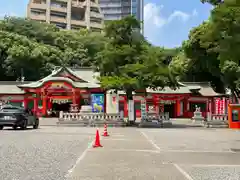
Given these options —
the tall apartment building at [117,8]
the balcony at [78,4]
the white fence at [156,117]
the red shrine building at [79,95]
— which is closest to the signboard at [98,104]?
the white fence at [156,117]

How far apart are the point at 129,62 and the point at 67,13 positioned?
70.8m

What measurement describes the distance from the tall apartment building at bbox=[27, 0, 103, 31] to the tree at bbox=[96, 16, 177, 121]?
66.0m

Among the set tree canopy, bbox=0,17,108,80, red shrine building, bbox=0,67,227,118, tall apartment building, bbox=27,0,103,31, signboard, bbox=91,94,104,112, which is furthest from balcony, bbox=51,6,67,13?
signboard, bbox=91,94,104,112

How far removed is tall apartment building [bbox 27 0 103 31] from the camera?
95500 millimetres

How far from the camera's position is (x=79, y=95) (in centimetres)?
5006

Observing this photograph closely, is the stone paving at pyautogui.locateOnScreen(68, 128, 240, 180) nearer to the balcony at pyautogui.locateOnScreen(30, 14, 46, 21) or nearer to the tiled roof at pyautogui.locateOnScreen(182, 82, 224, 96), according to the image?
the tiled roof at pyautogui.locateOnScreen(182, 82, 224, 96)

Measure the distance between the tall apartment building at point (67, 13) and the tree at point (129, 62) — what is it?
217 feet

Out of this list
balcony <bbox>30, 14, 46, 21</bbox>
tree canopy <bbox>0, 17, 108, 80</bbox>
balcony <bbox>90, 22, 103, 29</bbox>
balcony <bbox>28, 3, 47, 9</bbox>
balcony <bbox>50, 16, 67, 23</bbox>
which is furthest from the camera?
balcony <bbox>90, 22, 103, 29</bbox>

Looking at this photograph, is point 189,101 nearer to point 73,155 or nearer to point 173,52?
point 173,52

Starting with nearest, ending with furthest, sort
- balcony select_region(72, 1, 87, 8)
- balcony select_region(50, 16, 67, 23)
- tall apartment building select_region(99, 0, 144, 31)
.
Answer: balcony select_region(50, 16, 67, 23)
balcony select_region(72, 1, 87, 8)
tall apartment building select_region(99, 0, 144, 31)

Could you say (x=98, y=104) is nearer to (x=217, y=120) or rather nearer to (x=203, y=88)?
(x=217, y=120)

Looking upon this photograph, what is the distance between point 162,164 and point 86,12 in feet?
307

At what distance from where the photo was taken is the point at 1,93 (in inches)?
2030

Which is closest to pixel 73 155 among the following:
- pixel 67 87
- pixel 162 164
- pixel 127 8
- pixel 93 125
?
pixel 162 164
